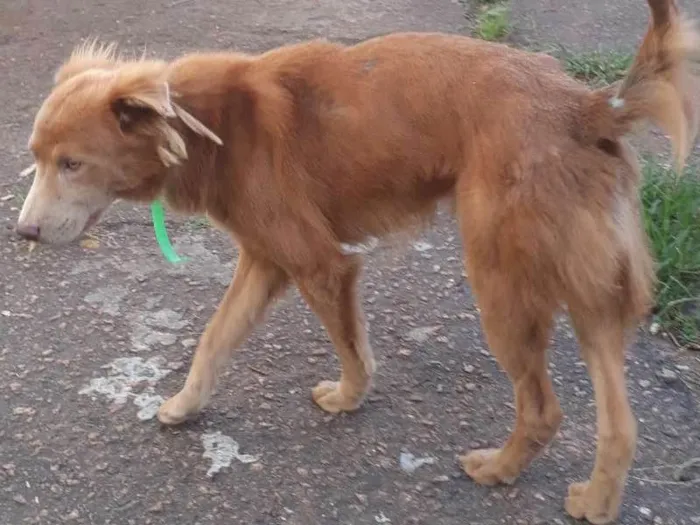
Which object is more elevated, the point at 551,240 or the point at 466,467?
the point at 551,240

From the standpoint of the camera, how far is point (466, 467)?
3.09m

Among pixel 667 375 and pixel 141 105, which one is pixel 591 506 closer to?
pixel 667 375

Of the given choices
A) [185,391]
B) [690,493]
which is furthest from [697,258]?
[185,391]

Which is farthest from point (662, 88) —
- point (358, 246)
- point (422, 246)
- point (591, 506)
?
point (422, 246)

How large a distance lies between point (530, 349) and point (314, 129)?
3.09 ft

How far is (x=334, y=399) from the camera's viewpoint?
3.33m

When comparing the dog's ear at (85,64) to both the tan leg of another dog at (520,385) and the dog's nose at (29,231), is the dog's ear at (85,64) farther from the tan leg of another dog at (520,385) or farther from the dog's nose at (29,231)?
the tan leg of another dog at (520,385)

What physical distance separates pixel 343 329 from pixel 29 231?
1.06 m

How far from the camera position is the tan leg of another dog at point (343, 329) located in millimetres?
3023

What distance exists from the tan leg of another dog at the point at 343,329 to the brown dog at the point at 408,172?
0.01 meters

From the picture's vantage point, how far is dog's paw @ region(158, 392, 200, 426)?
10.5ft

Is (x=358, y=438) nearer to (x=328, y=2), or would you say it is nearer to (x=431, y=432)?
(x=431, y=432)

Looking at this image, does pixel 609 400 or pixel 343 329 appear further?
pixel 343 329

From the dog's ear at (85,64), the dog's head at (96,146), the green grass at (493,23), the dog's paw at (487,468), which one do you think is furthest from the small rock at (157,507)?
the green grass at (493,23)
